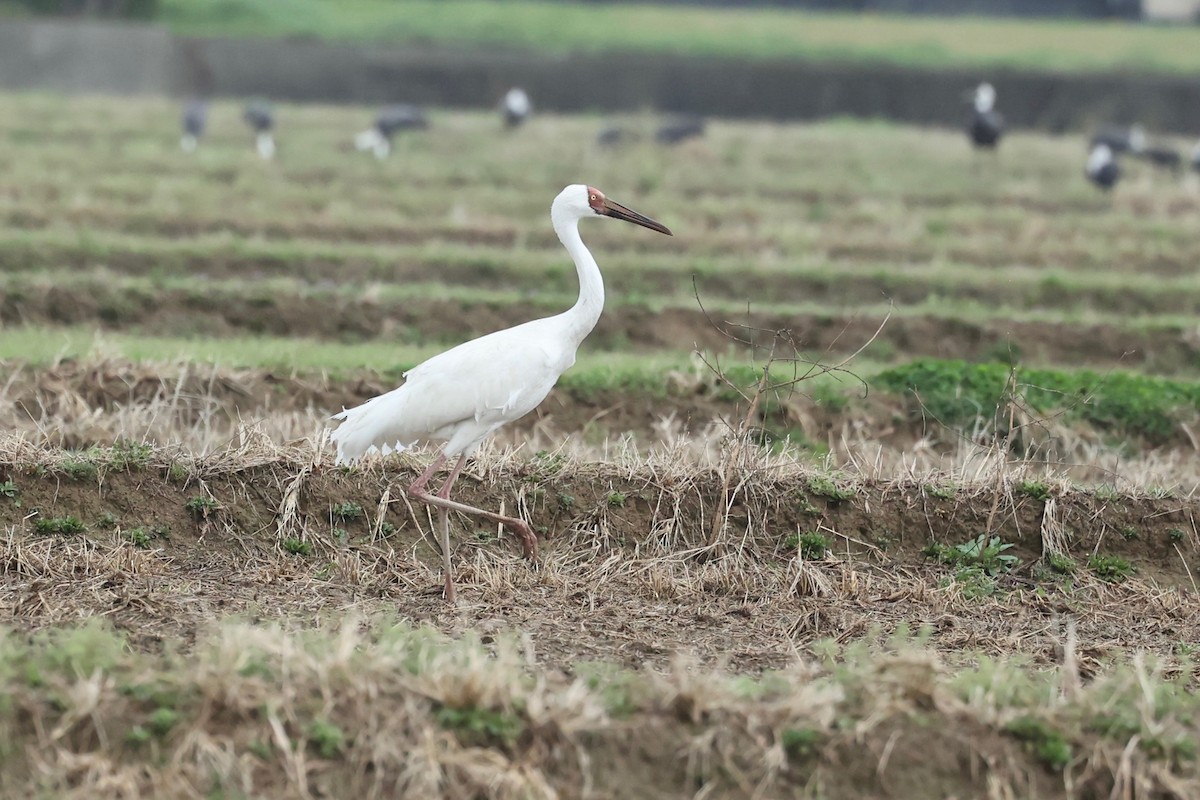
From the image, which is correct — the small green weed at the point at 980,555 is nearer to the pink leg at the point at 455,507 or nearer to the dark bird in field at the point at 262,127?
the pink leg at the point at 455,507

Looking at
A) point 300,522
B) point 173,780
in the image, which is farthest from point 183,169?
point 173,780

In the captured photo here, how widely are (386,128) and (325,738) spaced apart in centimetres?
1860

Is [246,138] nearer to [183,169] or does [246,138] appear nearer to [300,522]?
[183,169]

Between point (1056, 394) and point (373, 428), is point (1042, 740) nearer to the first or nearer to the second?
point (373, 428)

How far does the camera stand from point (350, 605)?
6695mm

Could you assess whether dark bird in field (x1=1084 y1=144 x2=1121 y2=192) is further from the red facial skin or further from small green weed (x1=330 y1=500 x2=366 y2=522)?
small green weed (x1=330 y1=500 x2=366 y2=522)

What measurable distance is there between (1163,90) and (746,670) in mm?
25058

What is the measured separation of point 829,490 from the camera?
784cm

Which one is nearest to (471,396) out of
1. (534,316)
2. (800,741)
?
(800,741)

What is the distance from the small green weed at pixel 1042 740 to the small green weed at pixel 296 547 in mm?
3514

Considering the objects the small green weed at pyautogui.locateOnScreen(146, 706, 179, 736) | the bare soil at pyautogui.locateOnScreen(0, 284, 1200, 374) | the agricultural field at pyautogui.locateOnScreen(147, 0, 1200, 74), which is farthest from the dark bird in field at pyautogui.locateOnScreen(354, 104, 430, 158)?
the small green weed at pyautogui.locateOnScreen(146, 706, 179, 736)

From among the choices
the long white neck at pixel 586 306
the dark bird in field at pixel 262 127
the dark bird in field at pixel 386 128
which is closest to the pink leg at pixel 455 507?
the long white neck at pixel 586 306

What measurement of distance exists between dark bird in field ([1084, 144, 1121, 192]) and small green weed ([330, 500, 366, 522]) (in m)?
15.8

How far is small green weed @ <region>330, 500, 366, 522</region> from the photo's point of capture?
761 centimetres
